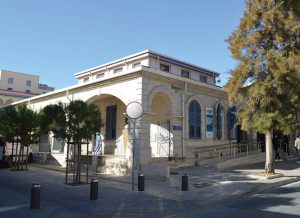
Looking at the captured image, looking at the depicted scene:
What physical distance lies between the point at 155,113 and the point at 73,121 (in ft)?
19.8

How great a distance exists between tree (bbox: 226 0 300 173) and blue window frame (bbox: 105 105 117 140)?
8453 mm

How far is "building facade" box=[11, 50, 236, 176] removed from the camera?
14.2 metres

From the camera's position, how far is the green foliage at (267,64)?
1173cm

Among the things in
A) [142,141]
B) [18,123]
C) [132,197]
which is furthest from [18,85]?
[132,197]

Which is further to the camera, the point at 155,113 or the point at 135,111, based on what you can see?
the point at 155,113

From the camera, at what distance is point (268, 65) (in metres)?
11.7

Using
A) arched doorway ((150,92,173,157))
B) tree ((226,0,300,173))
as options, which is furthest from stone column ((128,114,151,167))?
tree ((226,0,300,173))

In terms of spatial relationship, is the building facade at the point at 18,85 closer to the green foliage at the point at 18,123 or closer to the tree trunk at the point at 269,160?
the green foliage at the point at 18,123

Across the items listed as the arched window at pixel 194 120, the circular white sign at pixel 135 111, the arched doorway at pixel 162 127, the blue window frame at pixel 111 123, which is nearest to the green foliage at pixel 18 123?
the blue window frame at pixel 111 123

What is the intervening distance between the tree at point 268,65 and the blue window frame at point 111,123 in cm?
845

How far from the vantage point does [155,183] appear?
11.0 metres

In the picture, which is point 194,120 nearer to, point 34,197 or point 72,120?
point 72,120

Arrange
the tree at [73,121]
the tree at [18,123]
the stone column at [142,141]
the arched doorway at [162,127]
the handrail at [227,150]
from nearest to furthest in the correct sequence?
the tree at [73,121], the stone column at [142,141], the tree at [18,123], the arched doorway at [162,127], the handrail at [227,150]

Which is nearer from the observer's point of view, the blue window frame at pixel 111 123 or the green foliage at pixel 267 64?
the green foliage at pixel 267 64
